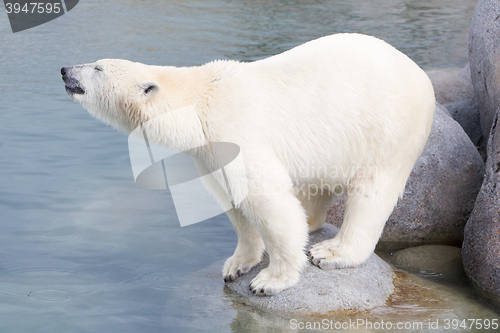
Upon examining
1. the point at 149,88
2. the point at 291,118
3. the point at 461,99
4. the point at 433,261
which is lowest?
the point at 433,261

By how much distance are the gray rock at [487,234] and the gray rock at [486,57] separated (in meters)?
1.10

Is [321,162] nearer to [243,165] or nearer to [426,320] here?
[243,165]

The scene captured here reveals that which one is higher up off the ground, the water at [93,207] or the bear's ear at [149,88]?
the bear's ear at [149,88]

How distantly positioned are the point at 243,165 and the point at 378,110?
3.09ft

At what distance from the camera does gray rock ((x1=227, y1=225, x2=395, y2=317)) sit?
374cm

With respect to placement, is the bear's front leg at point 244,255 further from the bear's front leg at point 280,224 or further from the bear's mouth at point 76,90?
the bear's mouth at point 76,90

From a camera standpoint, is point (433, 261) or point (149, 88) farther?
point (433, 261)

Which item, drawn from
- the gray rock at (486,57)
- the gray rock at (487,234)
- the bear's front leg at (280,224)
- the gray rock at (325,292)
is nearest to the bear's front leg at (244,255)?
the gray rock at (325,292)

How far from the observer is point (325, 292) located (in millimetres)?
3795

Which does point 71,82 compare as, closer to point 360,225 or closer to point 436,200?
point 360,225

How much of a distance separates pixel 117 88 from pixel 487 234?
284 centimetres

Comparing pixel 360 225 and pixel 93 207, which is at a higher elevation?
pixel 360 225

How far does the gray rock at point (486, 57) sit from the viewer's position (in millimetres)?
5375

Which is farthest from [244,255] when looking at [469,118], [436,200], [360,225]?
[469,118]
